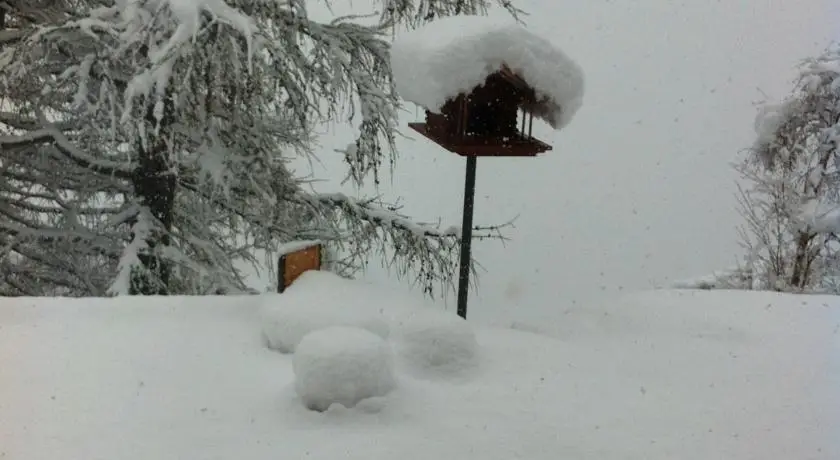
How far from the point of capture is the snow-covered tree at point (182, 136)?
4906 millimetres

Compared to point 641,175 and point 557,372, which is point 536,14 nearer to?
point 557,372

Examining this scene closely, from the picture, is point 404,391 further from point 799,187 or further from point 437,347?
point 799,187

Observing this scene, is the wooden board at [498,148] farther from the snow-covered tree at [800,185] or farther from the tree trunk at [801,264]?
the tree trunk at [801,264]

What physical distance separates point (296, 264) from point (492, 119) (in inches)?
49.1

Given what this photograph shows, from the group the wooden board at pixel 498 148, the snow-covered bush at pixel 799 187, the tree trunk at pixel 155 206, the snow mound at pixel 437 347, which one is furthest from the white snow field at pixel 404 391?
the snow-covered bush at pixel 799 187

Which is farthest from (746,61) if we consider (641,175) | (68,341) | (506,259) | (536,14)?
(68,341)

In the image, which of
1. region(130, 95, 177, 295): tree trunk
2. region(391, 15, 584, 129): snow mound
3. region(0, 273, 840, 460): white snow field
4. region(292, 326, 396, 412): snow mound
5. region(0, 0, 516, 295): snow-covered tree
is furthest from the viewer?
region(130, 95, 177, 295): tree trunk

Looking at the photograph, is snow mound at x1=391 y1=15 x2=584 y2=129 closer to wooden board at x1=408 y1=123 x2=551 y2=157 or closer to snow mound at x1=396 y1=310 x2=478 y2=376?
wooden board at x1=408 y1=123 x2=551 y2=157

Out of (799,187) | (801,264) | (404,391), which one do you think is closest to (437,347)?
(404,391)

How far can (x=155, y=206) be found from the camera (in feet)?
20.1

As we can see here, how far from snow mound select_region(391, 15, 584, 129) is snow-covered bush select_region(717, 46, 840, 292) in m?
6.34

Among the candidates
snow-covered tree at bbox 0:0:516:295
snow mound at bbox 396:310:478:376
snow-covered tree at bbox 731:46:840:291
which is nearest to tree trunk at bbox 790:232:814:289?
snow-covered tree at bbox 731:46:840:291

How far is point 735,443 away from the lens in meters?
2.46

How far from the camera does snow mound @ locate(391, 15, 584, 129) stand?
126 inches
